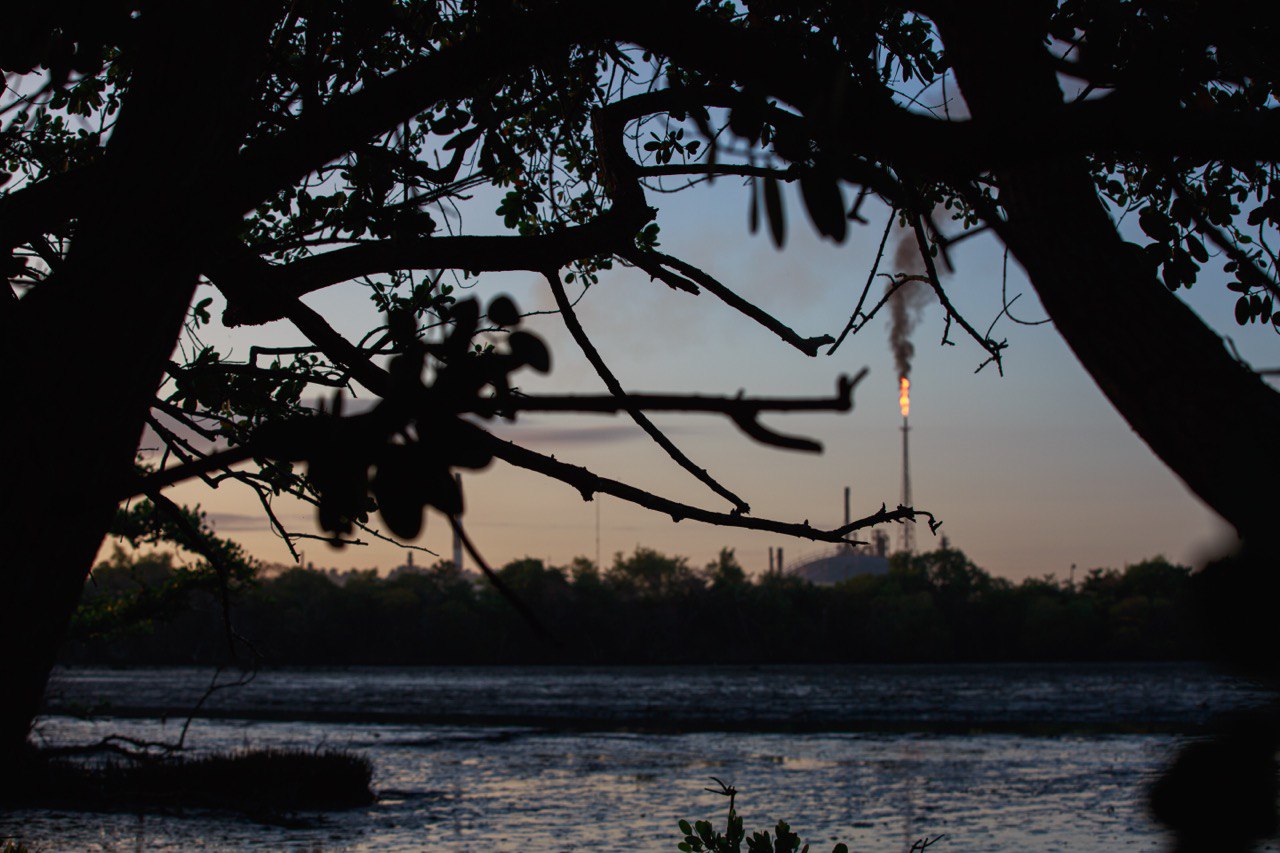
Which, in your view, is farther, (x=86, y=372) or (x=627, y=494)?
(x=627, y=494)

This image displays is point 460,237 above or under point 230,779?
above

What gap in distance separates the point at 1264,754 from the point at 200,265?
180 centimetres

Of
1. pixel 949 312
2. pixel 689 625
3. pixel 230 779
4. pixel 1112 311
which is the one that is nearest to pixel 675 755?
pixel 230 779

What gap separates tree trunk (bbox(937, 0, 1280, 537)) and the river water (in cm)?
29

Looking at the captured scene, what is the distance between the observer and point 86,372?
1.93 metres

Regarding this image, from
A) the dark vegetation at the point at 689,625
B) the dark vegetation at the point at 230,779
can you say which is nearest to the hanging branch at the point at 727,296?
the dark vegetation at the point at 230,779

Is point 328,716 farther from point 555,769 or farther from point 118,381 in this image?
point 118,381

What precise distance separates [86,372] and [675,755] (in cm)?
3793

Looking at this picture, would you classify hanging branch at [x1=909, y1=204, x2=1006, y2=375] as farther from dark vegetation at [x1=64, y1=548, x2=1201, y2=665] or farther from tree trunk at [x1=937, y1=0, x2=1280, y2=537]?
dark vegetation at [x1=64, y1=548, x2=1201, y2=665]

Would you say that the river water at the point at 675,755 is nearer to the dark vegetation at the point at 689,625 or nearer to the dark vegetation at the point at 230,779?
the dark vegetation at the point at 230,779

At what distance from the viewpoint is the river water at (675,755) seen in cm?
2169

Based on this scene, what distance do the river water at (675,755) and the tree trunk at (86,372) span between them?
171cm

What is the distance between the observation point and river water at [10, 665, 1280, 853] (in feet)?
71.2

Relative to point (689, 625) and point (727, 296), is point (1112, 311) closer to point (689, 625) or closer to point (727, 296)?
point (727, 296)
